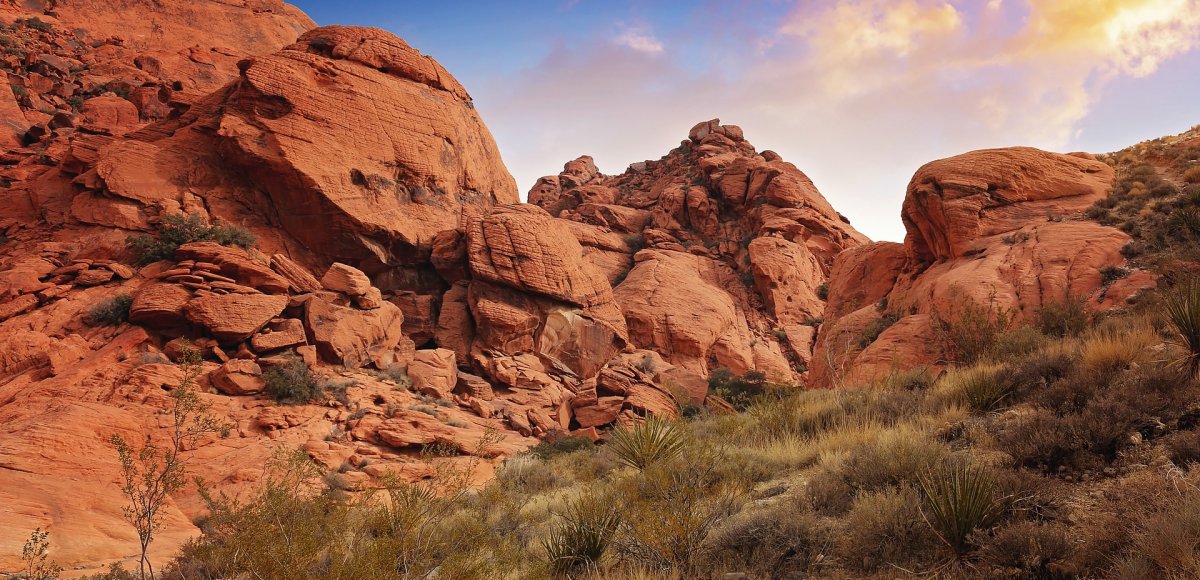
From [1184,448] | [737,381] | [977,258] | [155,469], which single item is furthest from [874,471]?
[737,381]

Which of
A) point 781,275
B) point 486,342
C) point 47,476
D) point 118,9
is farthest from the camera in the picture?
point 118,9

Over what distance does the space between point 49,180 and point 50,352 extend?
11.3m

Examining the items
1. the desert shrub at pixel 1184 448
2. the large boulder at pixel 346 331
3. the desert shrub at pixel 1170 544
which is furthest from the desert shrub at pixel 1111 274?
the large boulder at pixel 346 331

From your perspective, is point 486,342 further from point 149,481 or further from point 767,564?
point 767,564

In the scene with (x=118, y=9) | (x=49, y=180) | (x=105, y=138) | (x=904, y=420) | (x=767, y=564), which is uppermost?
(x=118, y=9)

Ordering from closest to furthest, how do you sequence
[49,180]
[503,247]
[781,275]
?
1. [49,180]
2. [503,247]
3. [781,275]

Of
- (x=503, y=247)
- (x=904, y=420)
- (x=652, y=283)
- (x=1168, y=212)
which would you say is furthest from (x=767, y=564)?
(x=652, y=283)

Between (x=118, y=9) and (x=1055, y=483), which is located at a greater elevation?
(x=118, y=9)

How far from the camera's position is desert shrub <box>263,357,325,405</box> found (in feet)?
46.0

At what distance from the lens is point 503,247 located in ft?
77.2

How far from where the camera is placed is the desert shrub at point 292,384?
551 inches

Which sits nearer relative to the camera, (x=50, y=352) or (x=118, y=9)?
(x=50, y=352)

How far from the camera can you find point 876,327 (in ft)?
44.7

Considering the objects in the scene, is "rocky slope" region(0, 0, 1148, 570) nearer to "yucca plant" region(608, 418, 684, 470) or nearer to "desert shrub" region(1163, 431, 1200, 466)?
"yucca plant" region(608, 418, 684, 470)
